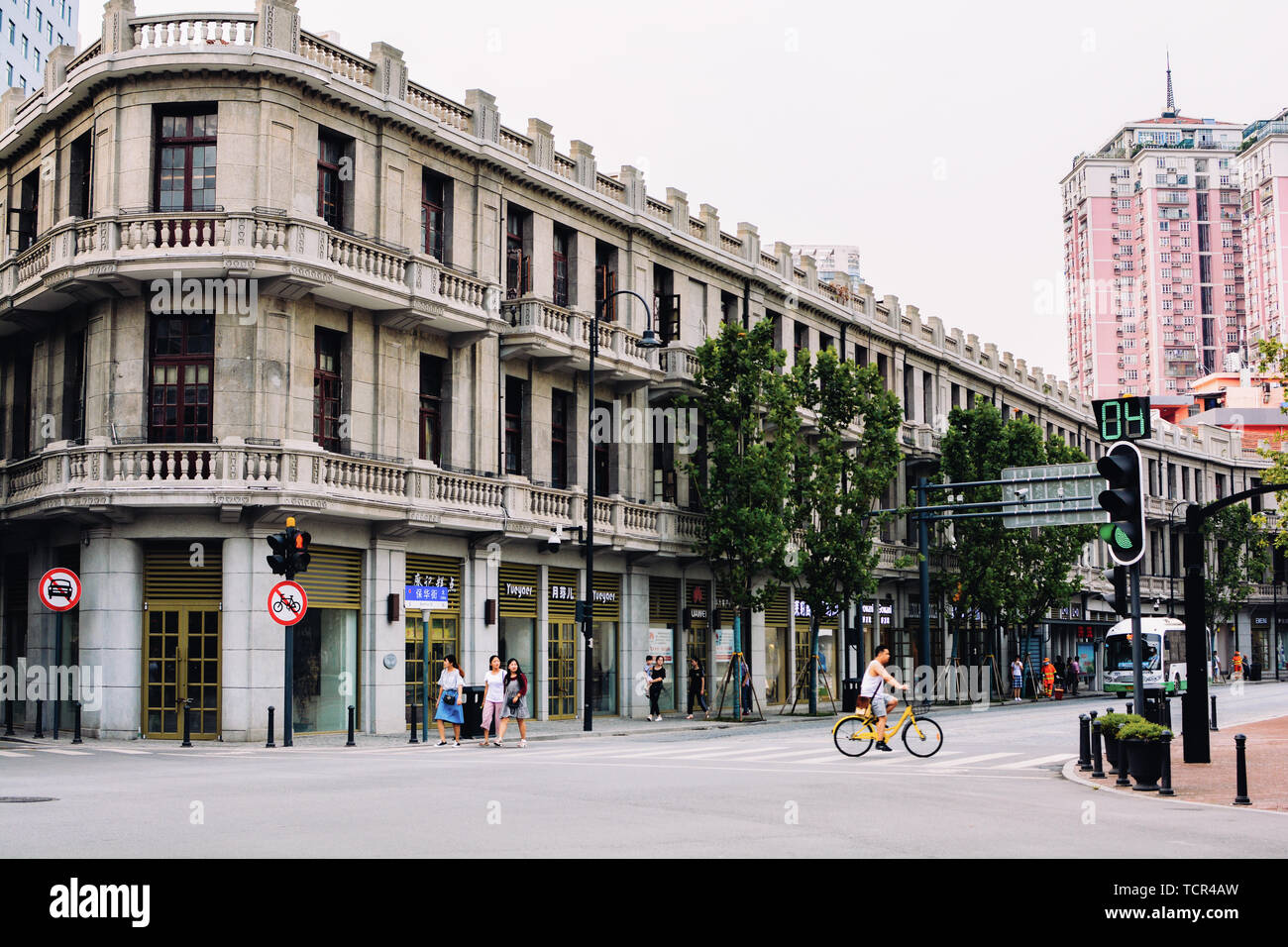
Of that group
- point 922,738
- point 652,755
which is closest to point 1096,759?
point 922,738

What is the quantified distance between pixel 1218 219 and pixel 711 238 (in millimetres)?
134297

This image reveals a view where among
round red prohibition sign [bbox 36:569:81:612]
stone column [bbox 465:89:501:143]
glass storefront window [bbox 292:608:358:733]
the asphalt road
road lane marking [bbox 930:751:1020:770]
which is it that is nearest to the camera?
the asphalt road

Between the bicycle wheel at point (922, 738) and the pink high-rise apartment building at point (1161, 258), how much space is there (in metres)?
143

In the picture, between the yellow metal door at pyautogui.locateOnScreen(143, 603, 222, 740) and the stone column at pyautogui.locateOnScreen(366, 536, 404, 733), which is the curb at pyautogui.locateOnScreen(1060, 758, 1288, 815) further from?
the yellow metal door at pyautogui.locateOnScreen(143, 603, 222, 740)

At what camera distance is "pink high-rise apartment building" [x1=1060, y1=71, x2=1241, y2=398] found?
6206 inches

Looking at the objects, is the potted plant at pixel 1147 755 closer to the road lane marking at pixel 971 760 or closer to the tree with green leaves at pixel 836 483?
the road lane marking at pixel 971 760

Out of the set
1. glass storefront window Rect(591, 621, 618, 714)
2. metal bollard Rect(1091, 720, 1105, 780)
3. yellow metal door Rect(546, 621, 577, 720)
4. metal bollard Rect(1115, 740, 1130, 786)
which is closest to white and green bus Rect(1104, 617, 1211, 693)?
glass storefront window Rect(591, 621, 618, 714)

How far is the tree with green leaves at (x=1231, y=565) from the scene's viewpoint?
78.0m

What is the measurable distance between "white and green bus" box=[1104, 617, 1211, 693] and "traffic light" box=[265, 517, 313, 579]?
37.1 m

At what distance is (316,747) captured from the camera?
80.3ft

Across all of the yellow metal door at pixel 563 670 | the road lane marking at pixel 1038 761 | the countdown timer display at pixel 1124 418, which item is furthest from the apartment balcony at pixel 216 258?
the countdown timer display at pixel 1124 418
